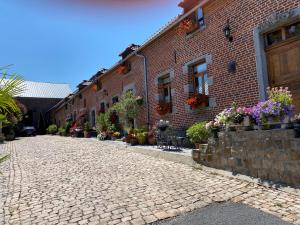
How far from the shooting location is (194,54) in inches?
370

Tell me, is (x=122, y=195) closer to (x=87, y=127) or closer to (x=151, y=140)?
(x=151, y=140)

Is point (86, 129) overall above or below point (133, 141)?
above

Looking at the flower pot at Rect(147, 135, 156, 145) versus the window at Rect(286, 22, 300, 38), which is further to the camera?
the flower pot at Rect(147, 135, 156, 145)

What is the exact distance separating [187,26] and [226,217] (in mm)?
7300

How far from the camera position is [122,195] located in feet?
15.8

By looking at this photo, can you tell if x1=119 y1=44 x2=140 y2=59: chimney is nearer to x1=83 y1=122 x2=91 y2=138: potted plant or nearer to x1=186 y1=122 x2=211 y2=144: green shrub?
x1=83 y1=122 x2=91 y2=138: potted plant

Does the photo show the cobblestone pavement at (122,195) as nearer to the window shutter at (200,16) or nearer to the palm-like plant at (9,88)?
the palm-like plant at (9,88)

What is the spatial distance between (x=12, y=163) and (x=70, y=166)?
2516 millimetres

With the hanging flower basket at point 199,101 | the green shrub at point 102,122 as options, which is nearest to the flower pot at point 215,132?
the hanging flower basket at point 199,101

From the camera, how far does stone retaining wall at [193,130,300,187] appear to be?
4.61 m

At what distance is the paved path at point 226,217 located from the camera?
3.43 meters

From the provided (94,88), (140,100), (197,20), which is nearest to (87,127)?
(94,88)

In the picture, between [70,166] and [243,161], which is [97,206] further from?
[70,166]

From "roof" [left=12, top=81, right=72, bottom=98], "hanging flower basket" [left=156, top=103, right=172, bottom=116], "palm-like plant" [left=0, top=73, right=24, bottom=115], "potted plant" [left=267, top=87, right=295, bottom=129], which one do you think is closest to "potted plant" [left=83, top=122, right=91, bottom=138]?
"hanging flower basket" [left=156, top=103, right=172, bottom=116]
